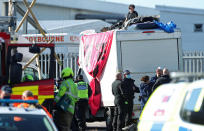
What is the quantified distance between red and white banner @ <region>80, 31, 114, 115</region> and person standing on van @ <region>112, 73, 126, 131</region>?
3.60 ft

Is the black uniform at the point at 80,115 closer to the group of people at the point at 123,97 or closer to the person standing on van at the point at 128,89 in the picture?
the group of people at the point at 123,97

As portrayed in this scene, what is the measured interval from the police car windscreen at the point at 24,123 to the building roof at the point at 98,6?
38.8 metres

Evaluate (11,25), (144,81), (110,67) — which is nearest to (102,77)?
(110,67)

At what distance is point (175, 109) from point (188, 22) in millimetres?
38553

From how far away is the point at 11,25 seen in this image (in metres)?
14.4

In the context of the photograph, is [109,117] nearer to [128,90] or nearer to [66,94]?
[128,90]

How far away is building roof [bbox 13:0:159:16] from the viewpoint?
160 feet

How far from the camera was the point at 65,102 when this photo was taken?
43.5ft

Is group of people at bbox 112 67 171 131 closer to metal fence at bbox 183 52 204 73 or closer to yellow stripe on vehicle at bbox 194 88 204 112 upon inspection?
yellow stripe on vehicle at bbox 194 88 204 112

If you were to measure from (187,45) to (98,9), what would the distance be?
34.5 feet

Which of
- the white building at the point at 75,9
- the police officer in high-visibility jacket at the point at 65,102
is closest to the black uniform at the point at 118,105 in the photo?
the police officer in high-visibility jacket at the point at 65,102

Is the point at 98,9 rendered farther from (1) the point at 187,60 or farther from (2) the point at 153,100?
(2) the point at 153,100

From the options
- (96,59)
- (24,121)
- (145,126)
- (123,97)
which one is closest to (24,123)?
(24,121)

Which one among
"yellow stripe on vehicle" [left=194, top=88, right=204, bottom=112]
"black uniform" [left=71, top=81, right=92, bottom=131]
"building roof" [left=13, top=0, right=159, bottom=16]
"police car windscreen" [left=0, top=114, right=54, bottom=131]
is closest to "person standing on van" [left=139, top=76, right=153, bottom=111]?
"black uniform" [left=71, top=81, right=92, bottom=131]
